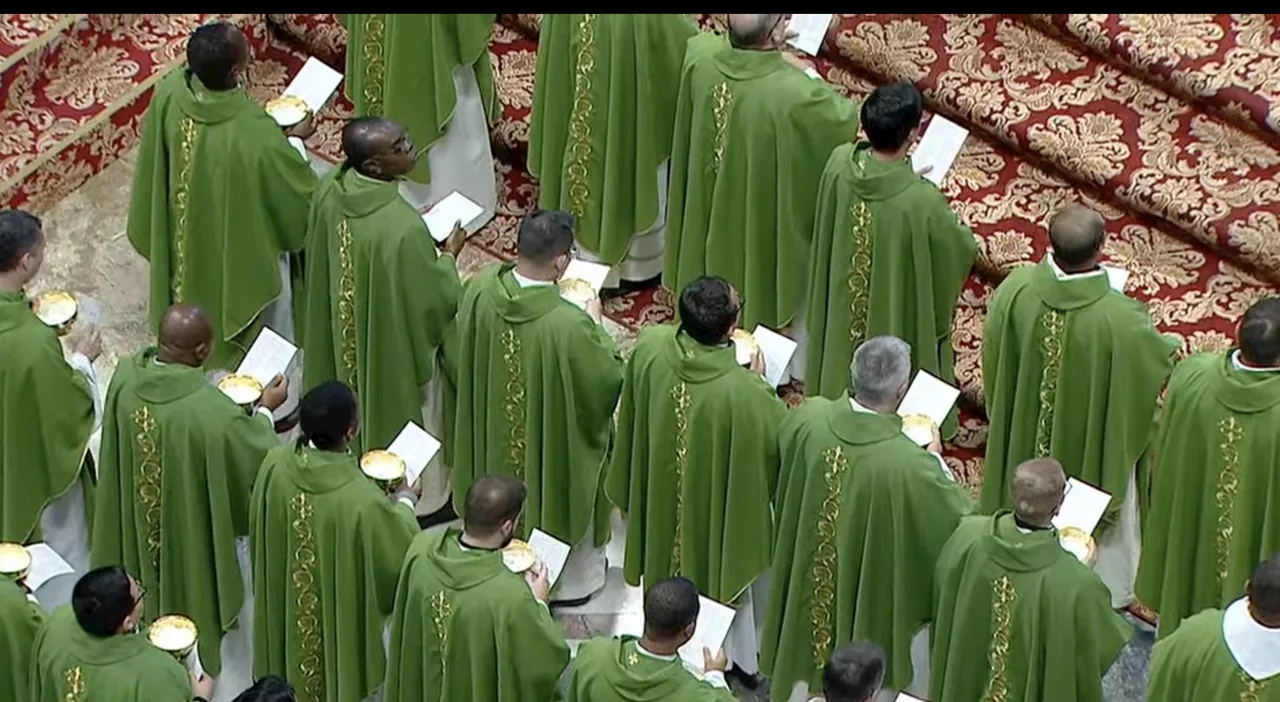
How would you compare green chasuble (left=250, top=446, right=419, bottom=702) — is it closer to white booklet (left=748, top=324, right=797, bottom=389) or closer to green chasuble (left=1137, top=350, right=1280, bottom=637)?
white booklet (left=748, top=324, right=797, bottom=389)

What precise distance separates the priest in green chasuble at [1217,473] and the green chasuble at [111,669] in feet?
10.1

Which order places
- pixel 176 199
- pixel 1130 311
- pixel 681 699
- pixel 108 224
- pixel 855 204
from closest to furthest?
pixel 681 699
pixel 1130 311
pixel 855 204
pixel 176 199
pixel 108 224

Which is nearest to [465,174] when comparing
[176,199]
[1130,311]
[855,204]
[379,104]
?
[379,104]

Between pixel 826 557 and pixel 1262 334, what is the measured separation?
4.86 feet

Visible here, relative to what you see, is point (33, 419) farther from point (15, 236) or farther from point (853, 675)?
point (853, 675)

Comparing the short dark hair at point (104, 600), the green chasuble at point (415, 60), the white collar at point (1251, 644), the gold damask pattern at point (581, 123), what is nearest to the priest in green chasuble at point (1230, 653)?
the white collar at point (1251, 644)

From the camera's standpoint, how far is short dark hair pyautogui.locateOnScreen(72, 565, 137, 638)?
25.5 feet

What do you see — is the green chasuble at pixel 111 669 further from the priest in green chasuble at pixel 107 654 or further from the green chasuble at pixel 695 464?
the green chasuble at pixel 695 464

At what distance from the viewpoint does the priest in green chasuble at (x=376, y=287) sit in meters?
9.45

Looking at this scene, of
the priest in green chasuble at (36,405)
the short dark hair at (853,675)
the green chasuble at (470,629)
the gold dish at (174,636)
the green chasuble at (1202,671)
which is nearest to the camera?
the short dark hair at (853,675)

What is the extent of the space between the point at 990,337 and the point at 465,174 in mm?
2651

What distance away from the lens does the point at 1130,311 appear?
29.1 feet

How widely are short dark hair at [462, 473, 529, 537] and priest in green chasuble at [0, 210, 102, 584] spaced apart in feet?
5.98

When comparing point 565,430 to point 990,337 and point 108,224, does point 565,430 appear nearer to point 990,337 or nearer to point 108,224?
point 990,337
